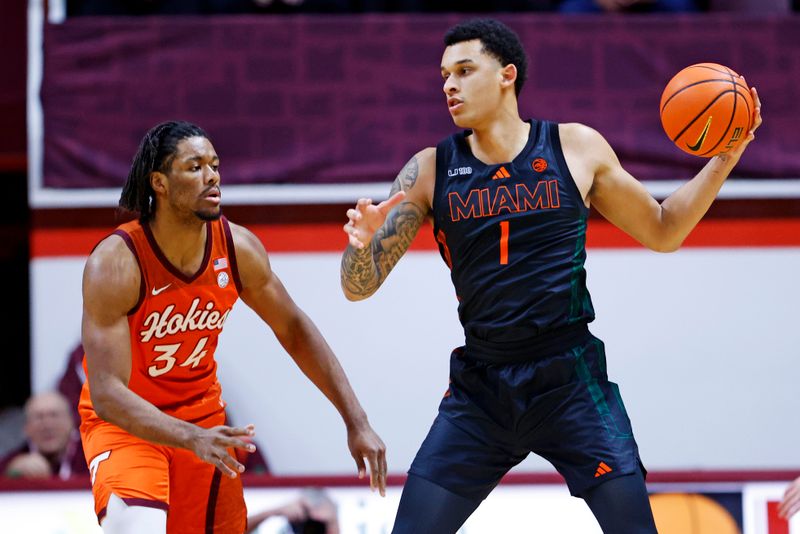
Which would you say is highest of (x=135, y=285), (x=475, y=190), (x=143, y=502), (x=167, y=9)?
(x=167, y=9)

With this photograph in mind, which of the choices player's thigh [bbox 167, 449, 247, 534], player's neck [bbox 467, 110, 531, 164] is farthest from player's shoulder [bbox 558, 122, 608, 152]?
player's thigh [bbox 167, 449, 247, 534]

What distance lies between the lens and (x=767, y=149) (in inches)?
277

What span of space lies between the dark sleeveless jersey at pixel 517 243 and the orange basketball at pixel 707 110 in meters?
0.45

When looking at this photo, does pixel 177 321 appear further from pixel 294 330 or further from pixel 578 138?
pixel 578 138

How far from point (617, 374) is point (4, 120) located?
13.5 ft

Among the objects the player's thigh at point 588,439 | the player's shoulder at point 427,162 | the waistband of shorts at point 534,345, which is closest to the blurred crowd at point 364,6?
the player's shoulder at point 427,162

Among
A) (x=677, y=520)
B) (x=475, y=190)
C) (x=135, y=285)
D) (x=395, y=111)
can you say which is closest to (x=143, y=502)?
(x=135, y=285)

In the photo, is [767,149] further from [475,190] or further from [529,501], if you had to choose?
[475,190]

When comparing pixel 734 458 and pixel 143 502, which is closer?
pixel 143 502

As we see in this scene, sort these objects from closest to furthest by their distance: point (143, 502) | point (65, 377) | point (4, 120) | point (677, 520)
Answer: point (143, 502) < point (677, 520) < point (65, 377) < point (4, 120)

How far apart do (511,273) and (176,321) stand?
121cm

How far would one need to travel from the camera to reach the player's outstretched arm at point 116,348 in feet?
13.1

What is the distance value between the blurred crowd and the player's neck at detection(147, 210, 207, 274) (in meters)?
3.19

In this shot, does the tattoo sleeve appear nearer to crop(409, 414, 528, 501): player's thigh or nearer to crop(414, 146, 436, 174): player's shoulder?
crop(414, 146, 436, 174): player's shoulder
